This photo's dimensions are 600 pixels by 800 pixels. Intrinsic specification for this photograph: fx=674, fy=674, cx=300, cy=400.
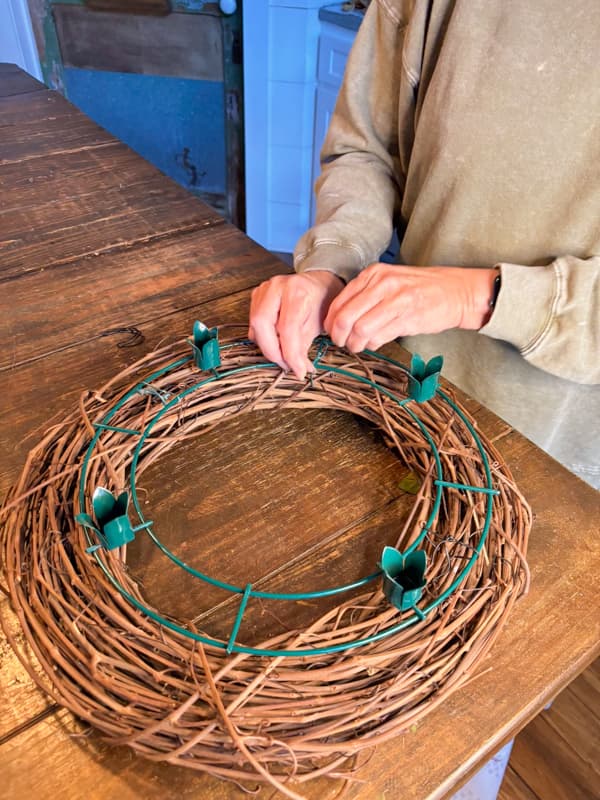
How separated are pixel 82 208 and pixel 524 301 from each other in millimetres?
705

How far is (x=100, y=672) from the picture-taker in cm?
44

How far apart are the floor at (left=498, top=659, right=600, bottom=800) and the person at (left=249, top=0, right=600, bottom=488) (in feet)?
1.94

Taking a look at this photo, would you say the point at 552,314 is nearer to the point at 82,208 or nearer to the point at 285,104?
the point at 82,208

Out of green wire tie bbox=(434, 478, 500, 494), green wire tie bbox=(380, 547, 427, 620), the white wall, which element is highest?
green wire tie bbox=(380, 547, 427, 620)

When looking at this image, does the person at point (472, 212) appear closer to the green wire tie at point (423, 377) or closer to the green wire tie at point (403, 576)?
the green wire tie at point (423, 377)

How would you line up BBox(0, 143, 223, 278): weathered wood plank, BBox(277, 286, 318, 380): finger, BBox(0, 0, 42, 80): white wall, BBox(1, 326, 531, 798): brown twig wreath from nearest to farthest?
BBox(1, 326, 531, 798): brown twig wreath → BBox(277, 286, 318, 380): finger → BBox(0, 143, 223, 278): weathered wood plank → BBox(0, 0, 42, 80): white wall

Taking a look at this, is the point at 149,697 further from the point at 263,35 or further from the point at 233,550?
the point at 263,35

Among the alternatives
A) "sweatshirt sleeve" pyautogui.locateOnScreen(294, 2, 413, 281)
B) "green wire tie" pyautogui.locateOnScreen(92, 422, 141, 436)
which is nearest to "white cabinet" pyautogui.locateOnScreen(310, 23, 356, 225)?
"sweatshirt sleeve" pyautogui.locateOnScreen(294, 2, 413, 281)

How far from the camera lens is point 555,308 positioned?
0.69 meters

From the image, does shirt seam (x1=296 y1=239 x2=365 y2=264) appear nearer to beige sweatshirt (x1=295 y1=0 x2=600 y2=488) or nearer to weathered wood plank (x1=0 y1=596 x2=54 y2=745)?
beige sweatshirt (x1=295 y1=0 x2=600 y2=488)

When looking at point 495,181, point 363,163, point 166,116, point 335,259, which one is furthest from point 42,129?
point 166,116

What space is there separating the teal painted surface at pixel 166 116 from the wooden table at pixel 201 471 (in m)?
1.45

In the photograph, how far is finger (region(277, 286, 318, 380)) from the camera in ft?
2.11

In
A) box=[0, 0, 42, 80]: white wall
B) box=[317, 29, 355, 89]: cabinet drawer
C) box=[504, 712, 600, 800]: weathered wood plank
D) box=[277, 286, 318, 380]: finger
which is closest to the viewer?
box=[277, 286, 318, 380]: finger
